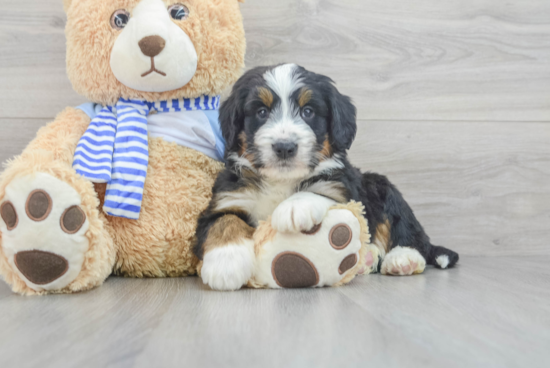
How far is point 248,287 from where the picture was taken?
65.8 inches

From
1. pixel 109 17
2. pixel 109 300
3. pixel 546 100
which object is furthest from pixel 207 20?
pixel 546 100

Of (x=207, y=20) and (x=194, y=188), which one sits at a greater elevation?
(x=207, y=20)

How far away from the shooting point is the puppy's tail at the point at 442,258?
2.28 m

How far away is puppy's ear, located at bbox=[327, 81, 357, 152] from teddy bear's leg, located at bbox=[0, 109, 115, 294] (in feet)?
3.09

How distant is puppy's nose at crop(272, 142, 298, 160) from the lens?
1.67m

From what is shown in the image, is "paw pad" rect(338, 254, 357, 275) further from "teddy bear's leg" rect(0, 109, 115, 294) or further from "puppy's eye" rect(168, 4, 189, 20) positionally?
"puppy's eye" rect(168, 4, 189, 20)

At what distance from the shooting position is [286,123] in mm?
1748

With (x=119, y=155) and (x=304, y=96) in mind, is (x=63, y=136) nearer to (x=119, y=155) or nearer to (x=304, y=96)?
(x=119, y=155)

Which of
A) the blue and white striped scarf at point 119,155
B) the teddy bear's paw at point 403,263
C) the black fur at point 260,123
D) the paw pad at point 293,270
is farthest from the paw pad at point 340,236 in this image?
the blue and white striped scarf at point 119,155

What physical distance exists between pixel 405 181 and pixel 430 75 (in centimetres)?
63

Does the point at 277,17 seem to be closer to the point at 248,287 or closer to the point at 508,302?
the point at 248,287

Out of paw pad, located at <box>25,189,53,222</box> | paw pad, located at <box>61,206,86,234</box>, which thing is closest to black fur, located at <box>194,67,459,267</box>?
paw pad, located at <box>61,206,86,234</box>

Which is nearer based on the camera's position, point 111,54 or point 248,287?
point 248,287

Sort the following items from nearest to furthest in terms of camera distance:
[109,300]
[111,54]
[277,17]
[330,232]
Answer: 1. [109,300]
2. [330,232]
3. [111,54]
4. [277,17]
